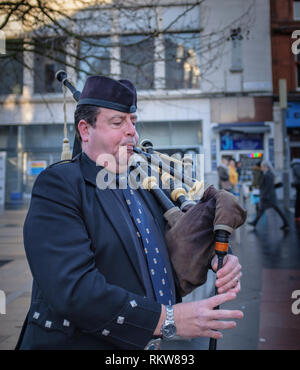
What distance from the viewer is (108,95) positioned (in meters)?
1.57

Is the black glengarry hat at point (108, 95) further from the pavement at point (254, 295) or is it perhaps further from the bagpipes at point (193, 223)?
the pavement at point (254, 295)

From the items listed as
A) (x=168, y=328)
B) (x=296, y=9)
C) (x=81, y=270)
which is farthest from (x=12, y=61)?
(x=296, y=9)

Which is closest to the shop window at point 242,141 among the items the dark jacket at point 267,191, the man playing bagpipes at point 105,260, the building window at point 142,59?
the building window at point 142,59

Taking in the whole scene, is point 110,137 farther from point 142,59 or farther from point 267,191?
point 267,191

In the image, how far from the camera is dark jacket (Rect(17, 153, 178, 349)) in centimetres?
125

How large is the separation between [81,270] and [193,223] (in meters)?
0.54

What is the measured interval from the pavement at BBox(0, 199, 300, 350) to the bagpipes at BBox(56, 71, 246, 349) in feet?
6.02

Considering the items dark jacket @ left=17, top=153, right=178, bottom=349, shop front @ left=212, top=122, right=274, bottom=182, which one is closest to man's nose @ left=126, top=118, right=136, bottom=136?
dark jacket @ left=17, top=153, right=178, bottom=349

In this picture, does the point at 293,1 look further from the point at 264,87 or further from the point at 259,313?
the point at 259,313

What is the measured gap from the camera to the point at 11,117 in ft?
63.4

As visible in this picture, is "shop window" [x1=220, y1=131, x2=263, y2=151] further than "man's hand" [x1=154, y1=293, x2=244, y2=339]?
Yes

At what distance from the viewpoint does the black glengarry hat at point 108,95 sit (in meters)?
1.57

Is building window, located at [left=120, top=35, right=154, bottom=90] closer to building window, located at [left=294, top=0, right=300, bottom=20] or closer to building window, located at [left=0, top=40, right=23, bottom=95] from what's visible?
building window, located at [left=0, top=40, right=23, bottom=95]
